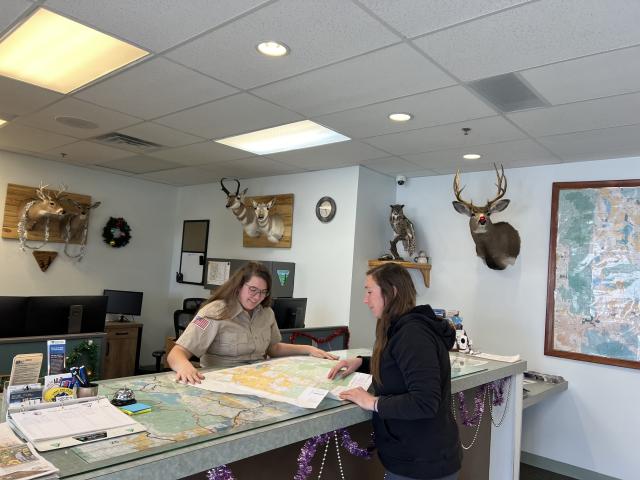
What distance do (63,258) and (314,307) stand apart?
3.25 metres

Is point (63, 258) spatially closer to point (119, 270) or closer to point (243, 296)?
point (119, 270)

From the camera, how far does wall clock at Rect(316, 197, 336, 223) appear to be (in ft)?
16.8

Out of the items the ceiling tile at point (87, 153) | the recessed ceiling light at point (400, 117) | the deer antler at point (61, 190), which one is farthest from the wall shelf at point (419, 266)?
the deer antler at point (61, 190)

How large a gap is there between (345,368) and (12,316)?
2822 millimetres

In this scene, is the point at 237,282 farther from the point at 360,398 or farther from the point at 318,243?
the point at 318,243

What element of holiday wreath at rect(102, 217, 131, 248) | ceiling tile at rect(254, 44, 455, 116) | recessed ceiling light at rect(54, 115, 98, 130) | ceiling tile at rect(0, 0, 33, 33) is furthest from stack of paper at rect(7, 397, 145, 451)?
holiday wreath at rect(102, 217, 131, 248)

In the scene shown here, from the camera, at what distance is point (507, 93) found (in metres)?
2.84

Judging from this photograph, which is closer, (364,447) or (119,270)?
(364,447)

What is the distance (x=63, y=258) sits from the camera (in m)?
5.98

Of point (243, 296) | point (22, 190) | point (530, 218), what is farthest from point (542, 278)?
point (22, 190)

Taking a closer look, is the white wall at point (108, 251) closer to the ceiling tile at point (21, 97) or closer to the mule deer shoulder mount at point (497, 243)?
the ceiling tile at point (21, 97)

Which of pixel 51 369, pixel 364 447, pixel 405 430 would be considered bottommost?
pixel 364 447

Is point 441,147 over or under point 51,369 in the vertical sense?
over

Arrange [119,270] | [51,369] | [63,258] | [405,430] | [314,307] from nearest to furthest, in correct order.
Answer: [51,369]
[405,430]
[314,307]
[63,258]
[119,270]
